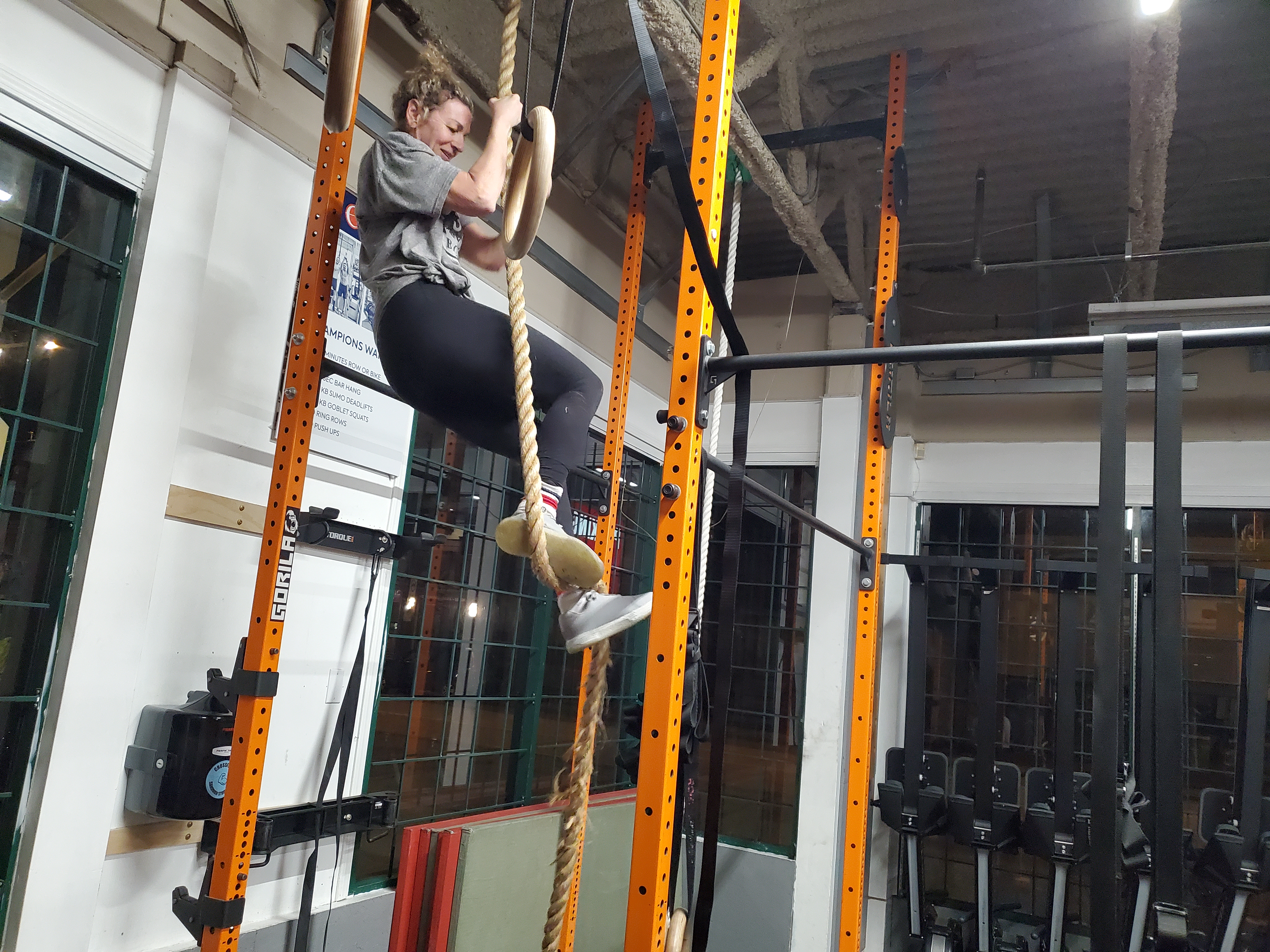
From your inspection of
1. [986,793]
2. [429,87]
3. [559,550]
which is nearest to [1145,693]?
[986,793]

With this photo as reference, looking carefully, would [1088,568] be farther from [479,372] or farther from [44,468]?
[44,468]

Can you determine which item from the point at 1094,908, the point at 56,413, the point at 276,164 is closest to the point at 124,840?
the point at 56,413

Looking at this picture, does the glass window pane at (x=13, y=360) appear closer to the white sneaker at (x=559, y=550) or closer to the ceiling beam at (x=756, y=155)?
the white sneaker at (x=559, y=550)

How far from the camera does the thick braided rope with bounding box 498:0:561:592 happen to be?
1.20m

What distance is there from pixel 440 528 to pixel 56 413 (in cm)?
142

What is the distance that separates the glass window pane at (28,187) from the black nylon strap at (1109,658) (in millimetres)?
2196

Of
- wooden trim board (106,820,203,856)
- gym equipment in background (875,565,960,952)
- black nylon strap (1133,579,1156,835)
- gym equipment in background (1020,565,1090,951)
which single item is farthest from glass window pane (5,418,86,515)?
gym equipment in background (1020,565,1090,951)

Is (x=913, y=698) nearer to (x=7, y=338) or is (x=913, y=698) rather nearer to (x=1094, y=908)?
(x=1094, y=908)

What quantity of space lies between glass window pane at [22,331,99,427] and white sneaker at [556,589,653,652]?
141cm

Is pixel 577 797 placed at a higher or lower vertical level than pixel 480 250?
lower

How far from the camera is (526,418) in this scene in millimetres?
1264

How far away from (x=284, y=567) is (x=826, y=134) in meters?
2.49

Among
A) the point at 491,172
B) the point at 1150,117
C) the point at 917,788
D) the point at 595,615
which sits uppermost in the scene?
the point at 1150,117

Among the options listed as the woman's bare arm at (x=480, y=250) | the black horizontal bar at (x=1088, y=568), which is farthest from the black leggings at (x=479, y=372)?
the black horizontal bar at (x=1088, y=568)
